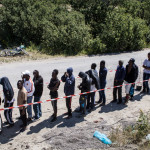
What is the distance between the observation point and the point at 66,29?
16797 mm

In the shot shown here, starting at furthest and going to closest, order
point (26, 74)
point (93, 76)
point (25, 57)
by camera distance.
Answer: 1. point (25, 57)
2. point (93, 76)
3. point (26, 74)

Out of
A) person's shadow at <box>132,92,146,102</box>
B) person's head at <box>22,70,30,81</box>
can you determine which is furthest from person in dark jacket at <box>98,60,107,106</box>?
person's head at <box>22,70,30,81</box>

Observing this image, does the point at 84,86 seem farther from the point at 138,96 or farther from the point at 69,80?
the point at 138,96

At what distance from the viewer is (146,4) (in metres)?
22.3

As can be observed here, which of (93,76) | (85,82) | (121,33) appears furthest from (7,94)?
(121,33)

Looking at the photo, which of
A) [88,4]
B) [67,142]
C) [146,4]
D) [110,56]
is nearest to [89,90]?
[67,142]

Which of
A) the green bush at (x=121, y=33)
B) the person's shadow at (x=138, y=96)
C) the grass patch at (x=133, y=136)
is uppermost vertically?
the green bush at (x=121, y=33)

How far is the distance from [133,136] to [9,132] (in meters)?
3.71

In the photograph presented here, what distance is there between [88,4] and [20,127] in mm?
15426

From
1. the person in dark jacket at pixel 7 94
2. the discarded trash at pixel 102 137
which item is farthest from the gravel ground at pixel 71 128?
the person in dark jacket at pixel 7 94

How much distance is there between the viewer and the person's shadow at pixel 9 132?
6.40m

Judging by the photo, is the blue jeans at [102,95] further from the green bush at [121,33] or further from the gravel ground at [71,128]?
the green bush at [121,33]

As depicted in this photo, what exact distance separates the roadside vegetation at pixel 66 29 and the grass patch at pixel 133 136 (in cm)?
1036

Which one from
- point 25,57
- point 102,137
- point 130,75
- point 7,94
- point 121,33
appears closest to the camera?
point 102,137
